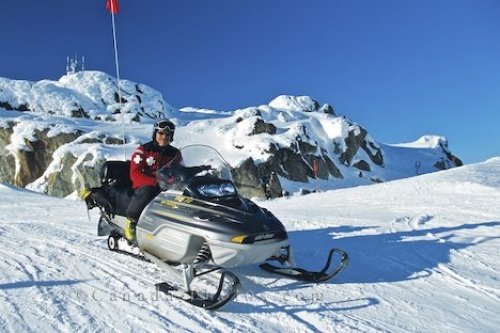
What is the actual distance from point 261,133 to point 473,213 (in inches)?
1610

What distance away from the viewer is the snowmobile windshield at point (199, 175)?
4.36 m

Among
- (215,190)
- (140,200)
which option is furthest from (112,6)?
(215,190)

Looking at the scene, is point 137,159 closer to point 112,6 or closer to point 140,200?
point 140,200

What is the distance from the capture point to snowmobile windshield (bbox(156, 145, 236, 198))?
436 centimetres

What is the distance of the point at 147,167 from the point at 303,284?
2176 mm

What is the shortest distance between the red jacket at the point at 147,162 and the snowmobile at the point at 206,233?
0.55m

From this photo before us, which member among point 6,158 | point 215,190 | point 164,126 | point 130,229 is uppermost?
point 6,158

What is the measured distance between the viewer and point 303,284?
4383 millimetres

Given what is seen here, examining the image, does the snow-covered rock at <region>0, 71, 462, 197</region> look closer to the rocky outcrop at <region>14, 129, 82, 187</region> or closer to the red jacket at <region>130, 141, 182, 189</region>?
the rocky outcrop at <region>14, 129, 82, 187</region>

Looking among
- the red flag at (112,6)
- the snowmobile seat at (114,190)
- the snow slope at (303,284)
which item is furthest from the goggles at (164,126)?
the red flag at (112,6)

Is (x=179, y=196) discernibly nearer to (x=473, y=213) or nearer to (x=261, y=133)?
(x=473, y=213)

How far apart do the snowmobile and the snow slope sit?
0.56 ft

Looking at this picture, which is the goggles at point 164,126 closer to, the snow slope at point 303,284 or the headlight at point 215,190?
the headlight at point 215,190

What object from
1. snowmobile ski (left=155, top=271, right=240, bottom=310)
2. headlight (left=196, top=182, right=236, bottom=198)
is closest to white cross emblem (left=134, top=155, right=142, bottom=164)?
headlight (left=196, top=182, right=236, bottom=198)
